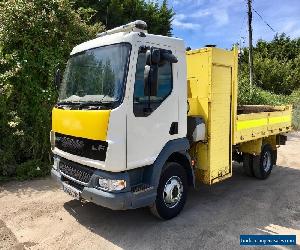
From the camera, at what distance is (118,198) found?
440 cm

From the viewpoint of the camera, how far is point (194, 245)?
4.59 meters

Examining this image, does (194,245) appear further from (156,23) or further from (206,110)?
(156,23)

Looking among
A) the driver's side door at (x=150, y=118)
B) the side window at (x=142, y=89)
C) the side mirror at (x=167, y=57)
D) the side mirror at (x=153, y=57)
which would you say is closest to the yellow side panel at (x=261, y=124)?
the driver's side door at (x=150, y=118)

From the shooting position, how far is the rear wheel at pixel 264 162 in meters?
7.66

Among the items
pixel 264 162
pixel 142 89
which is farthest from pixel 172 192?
pixel 264 162

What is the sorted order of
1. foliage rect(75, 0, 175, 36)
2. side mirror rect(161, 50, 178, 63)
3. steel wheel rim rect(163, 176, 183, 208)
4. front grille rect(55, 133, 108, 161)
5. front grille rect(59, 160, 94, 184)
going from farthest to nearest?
foliage rect(75, 0, 175, 36) < steel wheel rim rect(163, 176, 183, 208) < front grille rect(59, 160, 94, 184) < side mirror rect(161, 50, 178, 63) < front grille rect(55, 133, 108, 161)

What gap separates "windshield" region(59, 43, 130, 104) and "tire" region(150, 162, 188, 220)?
4.97ft

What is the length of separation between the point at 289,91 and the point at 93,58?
28455 millimetres

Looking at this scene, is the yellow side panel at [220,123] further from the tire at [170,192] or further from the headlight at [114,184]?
the headlight at [114,184]

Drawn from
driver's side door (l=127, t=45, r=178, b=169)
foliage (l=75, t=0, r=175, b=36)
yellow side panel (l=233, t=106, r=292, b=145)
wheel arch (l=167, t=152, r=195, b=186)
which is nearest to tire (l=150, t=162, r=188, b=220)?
A: wheel arch (l=167, t=152, r=195, b=186)

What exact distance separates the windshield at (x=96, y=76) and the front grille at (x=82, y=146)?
56 centimetres

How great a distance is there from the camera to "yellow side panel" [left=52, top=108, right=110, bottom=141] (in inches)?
173

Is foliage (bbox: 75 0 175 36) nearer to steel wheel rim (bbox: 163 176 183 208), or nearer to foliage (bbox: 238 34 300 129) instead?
foliage (bbox: 238 34 300 129)

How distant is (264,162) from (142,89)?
4.53m
